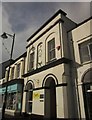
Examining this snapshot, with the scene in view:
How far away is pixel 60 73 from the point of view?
1026 centimetres

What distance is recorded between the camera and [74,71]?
32.9 feet

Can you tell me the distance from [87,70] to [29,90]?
763cm

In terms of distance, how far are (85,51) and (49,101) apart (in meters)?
5.27

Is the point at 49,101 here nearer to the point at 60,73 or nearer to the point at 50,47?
the point at 60,73

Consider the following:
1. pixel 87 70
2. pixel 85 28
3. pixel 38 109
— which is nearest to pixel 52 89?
pixel 38 109

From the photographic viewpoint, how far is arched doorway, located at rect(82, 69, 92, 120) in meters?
8.59

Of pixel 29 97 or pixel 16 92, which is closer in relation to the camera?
pixel 29 97

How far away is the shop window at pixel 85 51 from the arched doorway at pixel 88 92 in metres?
1.09

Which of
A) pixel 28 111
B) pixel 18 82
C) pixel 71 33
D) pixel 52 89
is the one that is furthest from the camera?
pixel 18 82

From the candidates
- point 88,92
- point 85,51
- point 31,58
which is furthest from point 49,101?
point 31,58

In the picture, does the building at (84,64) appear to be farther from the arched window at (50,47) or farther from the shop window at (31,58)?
the shop window at (31,58)

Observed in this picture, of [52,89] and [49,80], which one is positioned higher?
[49,80]

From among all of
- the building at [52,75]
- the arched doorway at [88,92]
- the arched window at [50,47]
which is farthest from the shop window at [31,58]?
the arched doorway at [88,92]

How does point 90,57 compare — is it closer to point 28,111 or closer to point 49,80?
point 49,80
